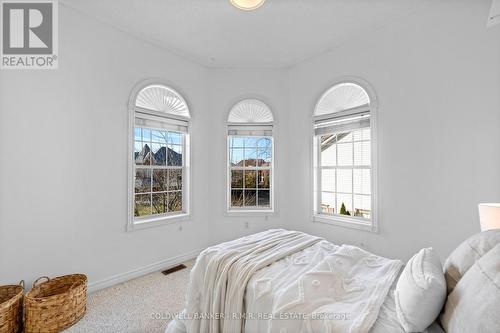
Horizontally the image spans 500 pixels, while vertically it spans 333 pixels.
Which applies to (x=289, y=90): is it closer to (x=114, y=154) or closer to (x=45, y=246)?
(x=114, y=154)

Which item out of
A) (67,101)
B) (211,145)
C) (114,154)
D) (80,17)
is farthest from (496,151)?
(80,17)

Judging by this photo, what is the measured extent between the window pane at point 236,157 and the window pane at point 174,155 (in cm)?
85

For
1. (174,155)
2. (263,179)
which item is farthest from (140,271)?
(263,179)

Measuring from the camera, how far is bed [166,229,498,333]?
113 centimetres

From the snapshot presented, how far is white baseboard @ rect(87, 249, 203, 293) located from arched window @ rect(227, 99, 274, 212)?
1008 mm

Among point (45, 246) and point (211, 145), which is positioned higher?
point (211, 145)

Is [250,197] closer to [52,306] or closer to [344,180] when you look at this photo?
[344,180]

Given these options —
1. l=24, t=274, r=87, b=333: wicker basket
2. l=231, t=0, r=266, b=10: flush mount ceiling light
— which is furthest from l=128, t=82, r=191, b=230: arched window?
l=231, t=0, r=266, b=10: flush mount ceiling light

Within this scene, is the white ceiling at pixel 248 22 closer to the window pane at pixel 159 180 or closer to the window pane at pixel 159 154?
the window pane at pixel 159 154

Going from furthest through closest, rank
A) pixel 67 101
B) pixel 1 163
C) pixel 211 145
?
pixel 211 145, pixel 67 101, pixel 1 163

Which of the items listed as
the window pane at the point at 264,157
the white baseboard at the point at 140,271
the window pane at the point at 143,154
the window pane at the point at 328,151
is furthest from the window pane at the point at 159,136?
the window pane at the point at 328,151

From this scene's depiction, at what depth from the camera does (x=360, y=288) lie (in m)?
1.34

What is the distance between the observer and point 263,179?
389cm

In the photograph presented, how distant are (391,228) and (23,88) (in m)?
4.14
